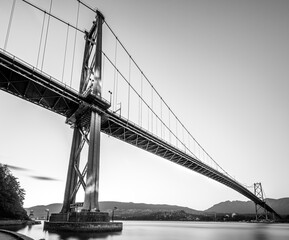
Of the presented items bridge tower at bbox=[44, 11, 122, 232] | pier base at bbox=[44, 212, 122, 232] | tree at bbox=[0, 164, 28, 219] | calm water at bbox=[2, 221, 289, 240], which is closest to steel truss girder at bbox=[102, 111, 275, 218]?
bridge tower at bbox=[44, 11, 122, 232]

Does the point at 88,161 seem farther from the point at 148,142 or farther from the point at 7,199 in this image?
the point at 7,199

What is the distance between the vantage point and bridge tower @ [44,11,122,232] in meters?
16.9

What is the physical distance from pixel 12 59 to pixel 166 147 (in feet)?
76.9

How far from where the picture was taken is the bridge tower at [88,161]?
16.9 meters

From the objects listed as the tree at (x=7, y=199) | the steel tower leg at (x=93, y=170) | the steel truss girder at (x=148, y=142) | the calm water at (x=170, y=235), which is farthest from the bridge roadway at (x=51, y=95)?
the tree at (x=7, y=199)

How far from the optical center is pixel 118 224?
19391 millimetres

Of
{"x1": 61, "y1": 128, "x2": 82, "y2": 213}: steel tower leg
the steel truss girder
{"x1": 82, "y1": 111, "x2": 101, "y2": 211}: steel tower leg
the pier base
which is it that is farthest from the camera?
the steel truss girder

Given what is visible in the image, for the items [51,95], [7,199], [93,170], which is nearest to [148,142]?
[93,170]

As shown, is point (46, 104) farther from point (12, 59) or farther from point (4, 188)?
point (4, 188)

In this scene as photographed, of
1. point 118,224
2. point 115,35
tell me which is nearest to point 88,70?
point 115,35

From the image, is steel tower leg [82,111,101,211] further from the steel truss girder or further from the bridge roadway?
the steel truss girder

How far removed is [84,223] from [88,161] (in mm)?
4984

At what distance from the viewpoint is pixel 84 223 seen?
53.0 ft

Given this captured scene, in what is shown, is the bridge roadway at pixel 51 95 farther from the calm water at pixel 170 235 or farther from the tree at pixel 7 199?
the tree at pixel 7 199
